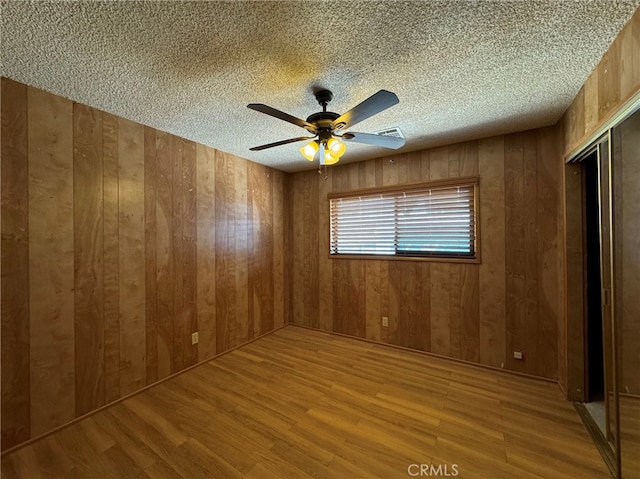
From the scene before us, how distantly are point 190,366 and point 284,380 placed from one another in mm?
1059

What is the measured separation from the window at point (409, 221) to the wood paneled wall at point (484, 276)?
0.11m

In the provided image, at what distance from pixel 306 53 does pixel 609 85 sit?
1.67m

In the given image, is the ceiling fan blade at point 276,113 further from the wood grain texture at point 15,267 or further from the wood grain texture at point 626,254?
the wood grain texture at point 626,254

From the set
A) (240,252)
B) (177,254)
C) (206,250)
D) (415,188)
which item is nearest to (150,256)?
(177,254)

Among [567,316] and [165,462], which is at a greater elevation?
[567,316]

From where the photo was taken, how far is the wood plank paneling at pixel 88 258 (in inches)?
75.8

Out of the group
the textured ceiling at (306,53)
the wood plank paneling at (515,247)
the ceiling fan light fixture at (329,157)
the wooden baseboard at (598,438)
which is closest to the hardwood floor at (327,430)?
the wooden baseboard at (598,438)

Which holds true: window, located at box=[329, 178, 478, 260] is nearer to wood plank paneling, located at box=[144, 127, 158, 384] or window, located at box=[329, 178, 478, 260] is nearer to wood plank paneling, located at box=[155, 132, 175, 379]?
wood plank paneling, located at box=[155, 132, 175, 379]

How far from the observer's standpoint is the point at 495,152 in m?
2.60

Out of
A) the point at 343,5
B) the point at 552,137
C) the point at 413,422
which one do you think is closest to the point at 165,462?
the point at 413,422

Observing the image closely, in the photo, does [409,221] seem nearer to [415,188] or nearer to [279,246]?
[415,188]

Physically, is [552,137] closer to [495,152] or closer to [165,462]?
[495,152]

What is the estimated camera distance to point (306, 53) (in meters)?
1.39

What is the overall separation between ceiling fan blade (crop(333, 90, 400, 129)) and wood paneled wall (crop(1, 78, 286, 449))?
73.7 inches
